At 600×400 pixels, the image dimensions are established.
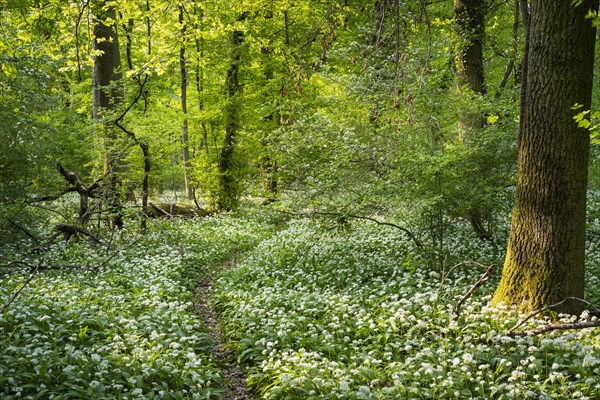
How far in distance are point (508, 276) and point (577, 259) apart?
85 cm

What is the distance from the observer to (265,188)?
1847 centimetres

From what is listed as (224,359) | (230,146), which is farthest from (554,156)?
(230,146)

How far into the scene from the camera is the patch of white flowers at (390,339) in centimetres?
470

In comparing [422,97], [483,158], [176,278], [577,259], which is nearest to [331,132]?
[422,97]

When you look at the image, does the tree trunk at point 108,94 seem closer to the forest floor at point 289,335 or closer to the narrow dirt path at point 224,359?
the forest floor at point 289,335

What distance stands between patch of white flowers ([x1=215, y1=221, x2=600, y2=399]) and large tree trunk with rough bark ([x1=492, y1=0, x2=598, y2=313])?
65cm

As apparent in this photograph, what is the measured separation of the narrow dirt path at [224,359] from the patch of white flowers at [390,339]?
0.18 metres

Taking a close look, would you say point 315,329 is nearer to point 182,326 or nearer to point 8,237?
point 182,326

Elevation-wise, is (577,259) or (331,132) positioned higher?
(331,132)

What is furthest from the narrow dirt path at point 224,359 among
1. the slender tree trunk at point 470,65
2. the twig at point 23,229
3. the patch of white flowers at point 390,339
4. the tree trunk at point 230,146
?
the tree trunk at point 230,146

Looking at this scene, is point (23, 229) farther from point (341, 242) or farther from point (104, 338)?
point (341, 242)

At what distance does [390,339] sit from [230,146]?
14.8 meters

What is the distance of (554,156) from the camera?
5711 millimetres

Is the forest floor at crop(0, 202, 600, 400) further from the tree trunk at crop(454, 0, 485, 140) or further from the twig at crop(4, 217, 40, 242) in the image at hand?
the tree trunk at crop(454, 0, 485, 140)
